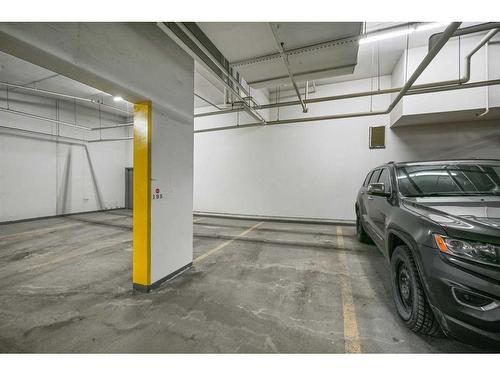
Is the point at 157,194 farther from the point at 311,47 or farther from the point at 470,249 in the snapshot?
the point at 470,249

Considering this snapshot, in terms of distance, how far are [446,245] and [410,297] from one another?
81 centimetres

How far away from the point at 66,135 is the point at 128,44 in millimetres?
8054

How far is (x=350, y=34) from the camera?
2.63 metres

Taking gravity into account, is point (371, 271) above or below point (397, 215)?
below

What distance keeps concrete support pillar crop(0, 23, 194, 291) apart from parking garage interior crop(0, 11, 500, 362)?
0.07ft

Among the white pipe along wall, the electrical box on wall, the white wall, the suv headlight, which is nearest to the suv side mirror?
the suv headlight

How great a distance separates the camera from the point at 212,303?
2.46 metres

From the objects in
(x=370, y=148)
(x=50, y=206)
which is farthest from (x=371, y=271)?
(x=50, y=206)

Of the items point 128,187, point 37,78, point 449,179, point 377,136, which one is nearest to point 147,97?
point 449,179

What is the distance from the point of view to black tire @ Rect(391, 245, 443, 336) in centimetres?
180

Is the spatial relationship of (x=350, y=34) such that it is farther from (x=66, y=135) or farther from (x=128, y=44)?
(x=66, y=135)

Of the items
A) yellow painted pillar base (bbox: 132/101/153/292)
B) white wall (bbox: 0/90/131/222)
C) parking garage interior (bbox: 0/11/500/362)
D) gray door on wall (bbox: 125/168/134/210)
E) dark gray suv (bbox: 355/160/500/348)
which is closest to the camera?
dark gray suv (bbox: 355/160/500/348)

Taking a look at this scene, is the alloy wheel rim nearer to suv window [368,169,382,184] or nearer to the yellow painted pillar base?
suv window [368,169,382,184]

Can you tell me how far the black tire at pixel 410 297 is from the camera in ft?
5.89
